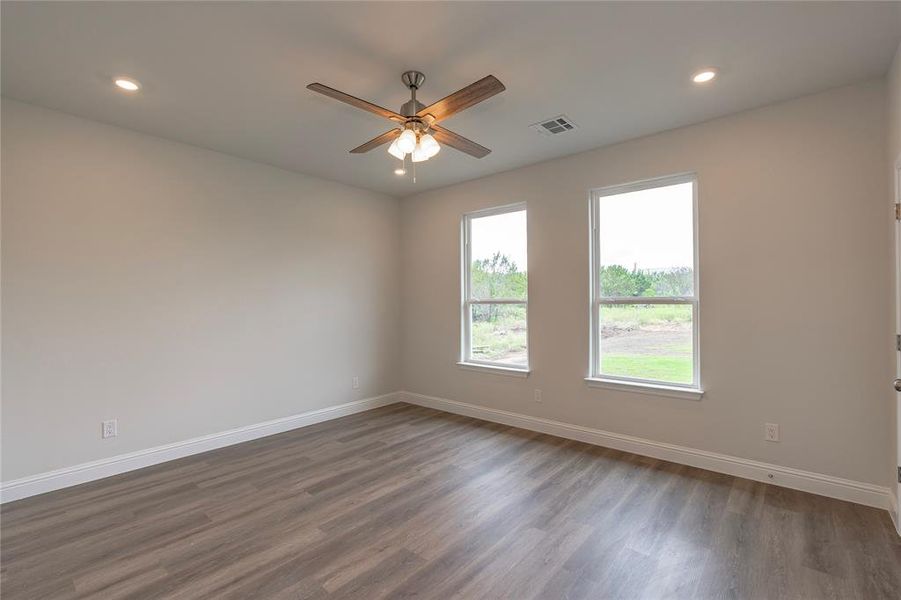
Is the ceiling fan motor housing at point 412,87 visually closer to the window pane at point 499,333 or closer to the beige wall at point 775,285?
the beige wall at point 775,285

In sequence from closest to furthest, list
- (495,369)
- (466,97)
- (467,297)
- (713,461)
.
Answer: (466,97)
(713,461)
(495,369)
(467,297)

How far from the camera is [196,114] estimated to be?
3080mm

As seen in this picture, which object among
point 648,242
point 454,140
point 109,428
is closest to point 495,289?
point 648,242

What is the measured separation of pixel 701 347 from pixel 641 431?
34.9 inches

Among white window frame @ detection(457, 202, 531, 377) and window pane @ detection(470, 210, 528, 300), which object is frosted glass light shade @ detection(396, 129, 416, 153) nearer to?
window pane @ detection(470, 210, 528, 300)

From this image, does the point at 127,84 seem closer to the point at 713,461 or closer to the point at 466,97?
the point at 466,97

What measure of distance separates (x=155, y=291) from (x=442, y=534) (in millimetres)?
3062

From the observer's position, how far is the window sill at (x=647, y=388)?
3303 mm

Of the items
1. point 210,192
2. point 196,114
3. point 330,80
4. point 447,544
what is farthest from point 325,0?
point 447,544

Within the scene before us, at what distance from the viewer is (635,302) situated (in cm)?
368

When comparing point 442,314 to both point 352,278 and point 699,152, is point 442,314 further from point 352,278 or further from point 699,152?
point 699,152

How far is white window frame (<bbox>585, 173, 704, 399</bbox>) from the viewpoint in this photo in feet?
11.0

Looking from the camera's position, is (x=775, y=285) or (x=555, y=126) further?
(x=555, y=126)

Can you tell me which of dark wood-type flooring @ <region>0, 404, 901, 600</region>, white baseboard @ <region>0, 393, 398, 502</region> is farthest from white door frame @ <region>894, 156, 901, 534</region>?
white baseboard @ <region>0, 393, 398, 502</region>
